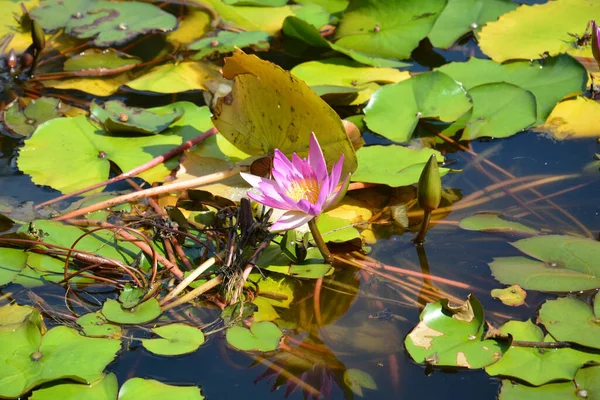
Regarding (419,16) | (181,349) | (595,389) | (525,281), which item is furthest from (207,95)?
(595,389)

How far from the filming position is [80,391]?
1996mm

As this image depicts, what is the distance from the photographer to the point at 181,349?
211cm

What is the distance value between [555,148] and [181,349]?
6.70 feet

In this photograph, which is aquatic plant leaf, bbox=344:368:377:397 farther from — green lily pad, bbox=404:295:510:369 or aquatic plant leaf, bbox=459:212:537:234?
aquatic plant leaf, bbox=459:212:537:234

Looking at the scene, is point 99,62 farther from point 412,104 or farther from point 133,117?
point 412,104

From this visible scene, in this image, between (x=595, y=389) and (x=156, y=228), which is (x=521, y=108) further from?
(x=156, y=228)

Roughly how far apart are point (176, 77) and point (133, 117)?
0.56 m

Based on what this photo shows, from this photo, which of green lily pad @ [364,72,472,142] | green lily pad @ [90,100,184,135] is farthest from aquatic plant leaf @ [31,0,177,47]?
green lily pad @ [364,72,472,142]

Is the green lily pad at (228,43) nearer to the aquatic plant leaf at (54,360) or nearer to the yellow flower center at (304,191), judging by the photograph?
the yellow flower center at (304,191)

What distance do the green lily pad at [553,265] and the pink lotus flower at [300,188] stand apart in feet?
2.40

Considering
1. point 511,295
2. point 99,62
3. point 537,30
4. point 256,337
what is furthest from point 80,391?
point 537,30

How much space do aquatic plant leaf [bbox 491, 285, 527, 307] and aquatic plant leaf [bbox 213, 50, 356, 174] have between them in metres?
0.72

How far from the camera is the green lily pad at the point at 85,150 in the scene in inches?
118

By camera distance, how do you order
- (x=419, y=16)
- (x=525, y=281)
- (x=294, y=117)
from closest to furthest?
(x=525, y=281) < (x=294, y=117) < (x=419, y=16)
